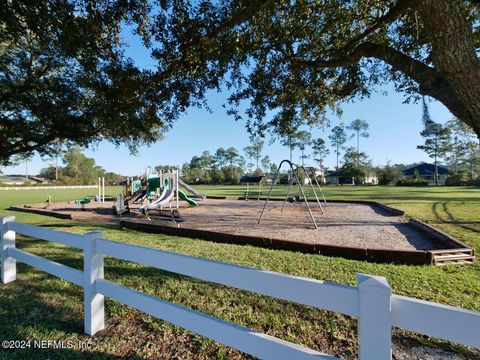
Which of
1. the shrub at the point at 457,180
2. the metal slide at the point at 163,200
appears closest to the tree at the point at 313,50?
the metal slide at the point at 163,200

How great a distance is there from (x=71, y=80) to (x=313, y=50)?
15.9ft

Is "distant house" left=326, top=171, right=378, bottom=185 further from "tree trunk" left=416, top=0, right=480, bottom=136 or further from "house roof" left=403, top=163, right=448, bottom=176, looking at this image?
"tree trunk" left=416, top=0, right=480, bottom=136

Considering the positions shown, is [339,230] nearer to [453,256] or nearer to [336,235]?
[336,235]

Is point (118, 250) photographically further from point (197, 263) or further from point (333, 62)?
point (333, 62)

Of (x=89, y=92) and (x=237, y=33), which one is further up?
(x=237, y=33)

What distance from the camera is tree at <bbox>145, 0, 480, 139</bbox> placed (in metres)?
2.96

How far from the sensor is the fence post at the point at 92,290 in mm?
2666

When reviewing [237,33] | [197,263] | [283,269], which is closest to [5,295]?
[197,263]

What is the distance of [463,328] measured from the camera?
1.15 meters

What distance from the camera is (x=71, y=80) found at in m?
5.36

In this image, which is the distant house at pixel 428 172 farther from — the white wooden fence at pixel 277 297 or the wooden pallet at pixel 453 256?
the white wooden fence at pixel 277 297

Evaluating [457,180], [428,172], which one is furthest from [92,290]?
[428,172]

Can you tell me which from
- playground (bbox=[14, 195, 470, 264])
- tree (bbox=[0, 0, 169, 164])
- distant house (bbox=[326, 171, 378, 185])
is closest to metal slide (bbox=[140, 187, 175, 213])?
playground (bbox=[14, 195, 470, 264])

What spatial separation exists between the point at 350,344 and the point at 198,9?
196 inches
